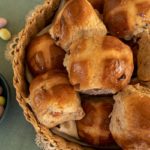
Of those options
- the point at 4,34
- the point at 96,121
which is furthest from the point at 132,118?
the point at 4,34

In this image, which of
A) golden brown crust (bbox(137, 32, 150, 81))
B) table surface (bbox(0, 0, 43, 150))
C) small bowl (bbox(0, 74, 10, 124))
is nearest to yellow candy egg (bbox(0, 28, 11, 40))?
table surface (bbox(0, 0, 43, 150))

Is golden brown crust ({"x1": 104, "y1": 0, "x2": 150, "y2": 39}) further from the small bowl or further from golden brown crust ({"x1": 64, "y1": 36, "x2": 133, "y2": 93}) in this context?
the small bowl

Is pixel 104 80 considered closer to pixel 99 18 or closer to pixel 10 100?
pixel 99 18

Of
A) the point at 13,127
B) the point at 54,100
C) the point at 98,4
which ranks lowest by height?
the point at 13,127

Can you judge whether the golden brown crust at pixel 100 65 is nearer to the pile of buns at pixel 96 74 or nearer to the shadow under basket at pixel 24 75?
the pile of buns at pixel 96 74

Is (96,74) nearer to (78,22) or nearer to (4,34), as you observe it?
(78,22)

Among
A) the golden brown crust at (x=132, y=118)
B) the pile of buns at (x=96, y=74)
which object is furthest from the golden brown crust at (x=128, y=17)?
the golden brown crust at (x=132, y=118)

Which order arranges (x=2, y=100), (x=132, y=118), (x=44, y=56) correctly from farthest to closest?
(x=2, y=100) → (x=44, y=56) → (x=132, y=118)

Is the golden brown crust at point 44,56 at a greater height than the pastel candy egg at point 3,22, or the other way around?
the pastel candy egg at point 3,22
